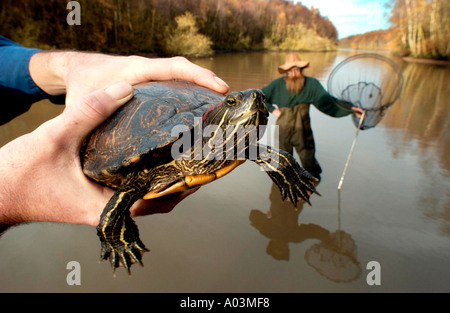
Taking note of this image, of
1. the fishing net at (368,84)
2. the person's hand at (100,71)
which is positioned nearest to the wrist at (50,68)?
the person's hand at (100,71)

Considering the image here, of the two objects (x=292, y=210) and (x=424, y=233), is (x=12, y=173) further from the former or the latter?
(x=424, y=233)

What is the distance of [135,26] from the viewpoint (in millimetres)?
Result: 28141

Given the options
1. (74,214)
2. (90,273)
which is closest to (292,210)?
(90,273)

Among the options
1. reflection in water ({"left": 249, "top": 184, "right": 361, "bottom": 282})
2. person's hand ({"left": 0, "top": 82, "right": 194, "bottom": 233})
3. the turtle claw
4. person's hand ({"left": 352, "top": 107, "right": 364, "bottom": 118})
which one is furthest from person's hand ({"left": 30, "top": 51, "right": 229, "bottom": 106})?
person's hand ({"left": 352, "top": 107, "right": 364, "bottom": 118})

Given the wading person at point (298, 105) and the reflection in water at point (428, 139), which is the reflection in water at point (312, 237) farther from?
the reflection in water at point (428, 139)

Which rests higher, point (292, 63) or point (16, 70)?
point (292, 63)

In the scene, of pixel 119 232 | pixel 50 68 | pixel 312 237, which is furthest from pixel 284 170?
pixel 50 68

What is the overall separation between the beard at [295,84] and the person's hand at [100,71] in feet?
10.0

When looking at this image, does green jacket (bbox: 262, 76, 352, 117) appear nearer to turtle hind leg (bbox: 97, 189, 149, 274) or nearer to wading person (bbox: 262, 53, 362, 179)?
wading person (bbox: 262, 53, 362, 179)

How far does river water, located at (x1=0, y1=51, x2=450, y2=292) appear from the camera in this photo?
3.41 m

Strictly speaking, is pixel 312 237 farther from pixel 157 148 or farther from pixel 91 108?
pixel 91 108

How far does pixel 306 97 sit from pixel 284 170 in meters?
3.18

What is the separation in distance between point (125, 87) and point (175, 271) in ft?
8.56

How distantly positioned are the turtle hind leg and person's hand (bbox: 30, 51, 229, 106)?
1.16 metres
